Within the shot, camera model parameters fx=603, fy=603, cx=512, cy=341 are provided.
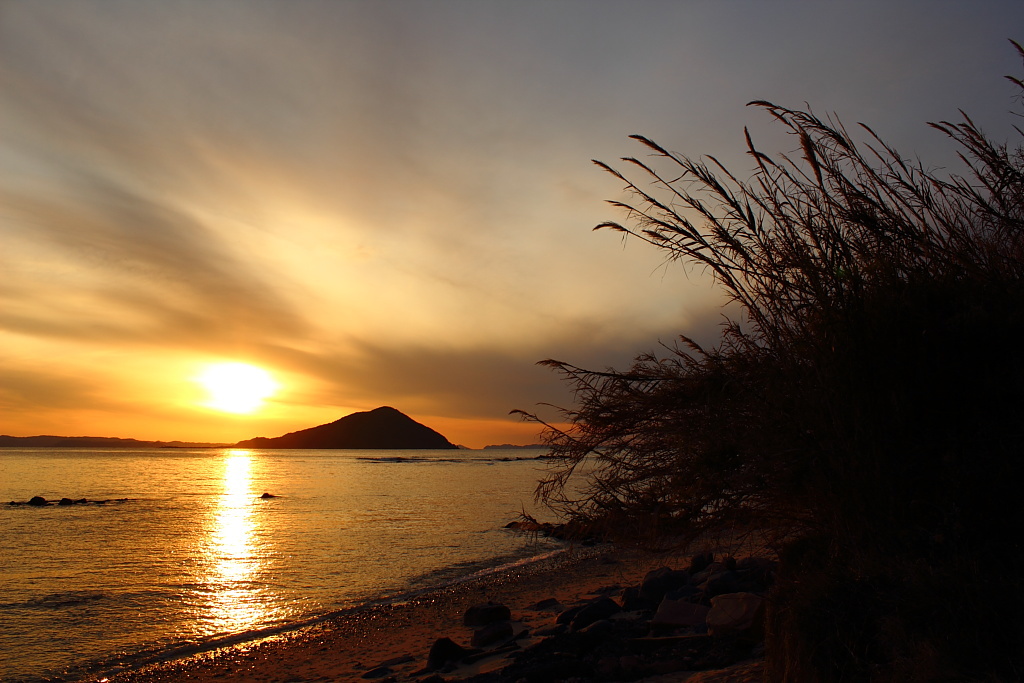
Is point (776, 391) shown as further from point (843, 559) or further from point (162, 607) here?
point (162, 607)

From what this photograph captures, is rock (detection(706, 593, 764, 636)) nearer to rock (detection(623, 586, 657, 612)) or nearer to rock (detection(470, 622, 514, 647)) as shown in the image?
rock (detection(623, 586, 657, 612))

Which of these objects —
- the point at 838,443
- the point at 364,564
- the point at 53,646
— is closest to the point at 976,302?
the point at 838,443

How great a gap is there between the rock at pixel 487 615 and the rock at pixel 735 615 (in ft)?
18.1

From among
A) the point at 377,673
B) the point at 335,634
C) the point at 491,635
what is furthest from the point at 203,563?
the point at 491,635

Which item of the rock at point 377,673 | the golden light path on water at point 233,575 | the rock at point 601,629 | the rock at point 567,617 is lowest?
the golden light path on water at point 233,575

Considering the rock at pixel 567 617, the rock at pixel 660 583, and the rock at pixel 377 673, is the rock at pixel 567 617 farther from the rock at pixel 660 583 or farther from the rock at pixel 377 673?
the rock at pixel 377 673

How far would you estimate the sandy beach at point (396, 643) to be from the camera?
9.78 metres

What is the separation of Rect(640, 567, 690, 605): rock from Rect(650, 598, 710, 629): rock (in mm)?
2576

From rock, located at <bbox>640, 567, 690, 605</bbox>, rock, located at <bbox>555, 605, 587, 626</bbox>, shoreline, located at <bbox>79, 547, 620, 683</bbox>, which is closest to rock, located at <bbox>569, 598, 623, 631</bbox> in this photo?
rock, located at <bbox>555, 605, 587, 626</bbox>

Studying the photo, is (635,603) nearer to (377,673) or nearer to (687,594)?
(687,594)

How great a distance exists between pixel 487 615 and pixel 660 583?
355cm

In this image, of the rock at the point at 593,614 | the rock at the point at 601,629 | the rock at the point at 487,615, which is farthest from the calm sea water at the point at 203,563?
the rock at the point at 601,629

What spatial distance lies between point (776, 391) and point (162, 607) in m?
16.6

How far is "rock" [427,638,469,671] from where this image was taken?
9572 mm
